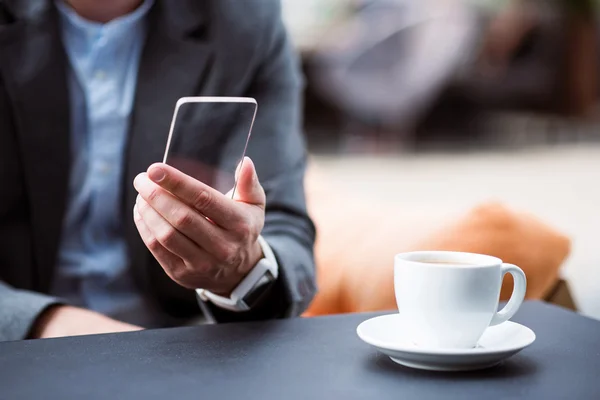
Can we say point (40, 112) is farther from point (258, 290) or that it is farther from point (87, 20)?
point (258, 290)

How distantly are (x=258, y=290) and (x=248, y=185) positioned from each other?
0.19 meters

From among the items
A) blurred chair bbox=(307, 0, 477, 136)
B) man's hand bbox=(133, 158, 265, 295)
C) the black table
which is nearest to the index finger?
man's hand bbox=(133, 158, 265, 295)

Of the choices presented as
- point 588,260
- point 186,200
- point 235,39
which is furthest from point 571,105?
point 186,200

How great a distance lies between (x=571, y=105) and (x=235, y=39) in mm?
5771

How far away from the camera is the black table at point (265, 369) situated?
0.59m

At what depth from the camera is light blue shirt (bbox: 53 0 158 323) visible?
1143 mm

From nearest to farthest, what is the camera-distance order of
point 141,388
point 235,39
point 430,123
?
point 141,388
point 235,39
point 430,123

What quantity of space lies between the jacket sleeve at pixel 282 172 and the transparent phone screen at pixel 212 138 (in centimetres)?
16

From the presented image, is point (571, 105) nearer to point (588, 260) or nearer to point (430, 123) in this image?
point (430, 123)

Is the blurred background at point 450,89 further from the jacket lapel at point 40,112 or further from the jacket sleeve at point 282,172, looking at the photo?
the jacket lapel at point 40,112

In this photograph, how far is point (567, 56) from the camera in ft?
20.9

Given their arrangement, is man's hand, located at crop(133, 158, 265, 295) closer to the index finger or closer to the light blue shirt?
the index finger

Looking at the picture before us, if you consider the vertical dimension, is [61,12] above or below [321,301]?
above

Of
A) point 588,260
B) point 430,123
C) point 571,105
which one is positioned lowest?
point 430,123
